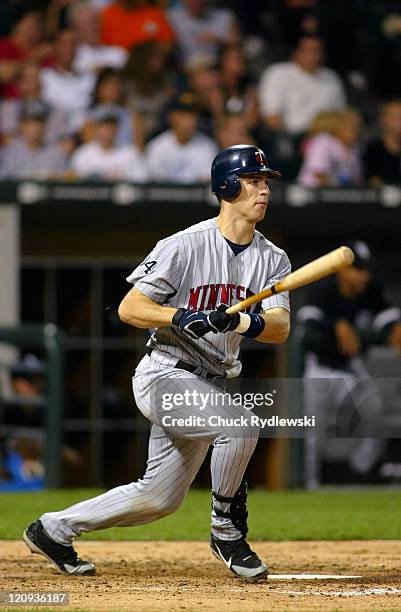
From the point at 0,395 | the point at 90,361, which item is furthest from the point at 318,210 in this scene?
the point at 0,395

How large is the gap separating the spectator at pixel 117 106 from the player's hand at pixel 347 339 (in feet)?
7.92

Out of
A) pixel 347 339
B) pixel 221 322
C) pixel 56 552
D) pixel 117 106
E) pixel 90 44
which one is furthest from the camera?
pixel 90 44

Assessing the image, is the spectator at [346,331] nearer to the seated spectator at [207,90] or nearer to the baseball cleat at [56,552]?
the seated spectator at [207,90]

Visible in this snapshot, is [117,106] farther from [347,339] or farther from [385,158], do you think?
[347,339]

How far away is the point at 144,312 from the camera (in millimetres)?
4199

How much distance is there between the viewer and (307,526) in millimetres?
6590

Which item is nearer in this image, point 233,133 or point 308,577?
point 308,577

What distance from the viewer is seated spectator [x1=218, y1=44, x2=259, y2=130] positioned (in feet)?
33.9

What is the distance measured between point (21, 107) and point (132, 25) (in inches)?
59.6

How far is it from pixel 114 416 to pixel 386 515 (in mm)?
3238

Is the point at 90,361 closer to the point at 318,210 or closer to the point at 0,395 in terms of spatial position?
the point at 0,395

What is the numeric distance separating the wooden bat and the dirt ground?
957 millimetres

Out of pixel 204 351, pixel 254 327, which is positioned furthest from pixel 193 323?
pixel 204 351

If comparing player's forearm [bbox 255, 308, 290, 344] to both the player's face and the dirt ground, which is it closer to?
the player's face
